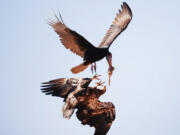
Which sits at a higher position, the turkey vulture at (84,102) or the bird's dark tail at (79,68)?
the bird's dark tail at (79,68)

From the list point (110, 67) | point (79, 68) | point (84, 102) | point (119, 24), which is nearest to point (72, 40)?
point (79, 68)

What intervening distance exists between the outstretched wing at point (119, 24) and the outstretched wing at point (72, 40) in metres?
0.87

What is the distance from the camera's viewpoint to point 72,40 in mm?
6062

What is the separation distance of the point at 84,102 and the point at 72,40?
1086 mm

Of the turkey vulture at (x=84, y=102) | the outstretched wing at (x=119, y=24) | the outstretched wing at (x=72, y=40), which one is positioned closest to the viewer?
the turkey vulture at (x=84, y=102)

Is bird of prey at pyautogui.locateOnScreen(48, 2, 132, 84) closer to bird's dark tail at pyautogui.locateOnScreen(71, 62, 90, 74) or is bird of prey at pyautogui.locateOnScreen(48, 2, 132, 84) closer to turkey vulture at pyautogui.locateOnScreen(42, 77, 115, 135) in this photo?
bird's dark tail at pyautogui.locateOnScreen(71, 62, 90, 74)

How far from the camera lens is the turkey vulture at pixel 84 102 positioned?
569cm

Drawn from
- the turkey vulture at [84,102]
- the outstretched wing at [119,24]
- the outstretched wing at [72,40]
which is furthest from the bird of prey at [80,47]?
the outstretched wing at [119,24]

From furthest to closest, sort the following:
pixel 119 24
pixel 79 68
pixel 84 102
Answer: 1. pixel 119 24
2. pixel 79 68
3. pixel 84 102

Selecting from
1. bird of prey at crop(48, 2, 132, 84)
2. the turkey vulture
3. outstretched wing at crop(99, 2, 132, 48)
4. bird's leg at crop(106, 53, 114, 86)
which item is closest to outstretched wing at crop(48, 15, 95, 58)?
bird of prey at crop(48, 2, 132, 84)

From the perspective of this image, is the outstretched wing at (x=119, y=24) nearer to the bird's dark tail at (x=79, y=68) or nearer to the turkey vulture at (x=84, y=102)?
the bird's dark tail at (x=79, y=68)

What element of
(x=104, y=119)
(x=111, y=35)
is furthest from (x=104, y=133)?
(x=111, y=35)

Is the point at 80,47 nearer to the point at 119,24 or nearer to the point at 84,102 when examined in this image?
the point at 84,102

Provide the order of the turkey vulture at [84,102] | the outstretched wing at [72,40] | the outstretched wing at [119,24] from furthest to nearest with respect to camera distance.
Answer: the outstretched wing at [119,24]
the outstretched wing at [72,40]
the turkey vulture at [84,102]
